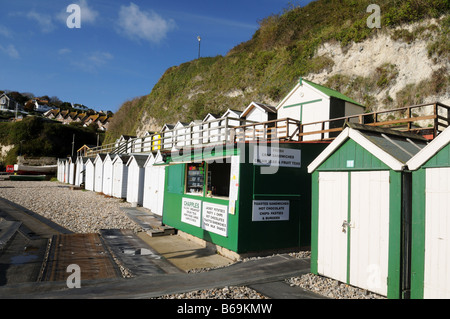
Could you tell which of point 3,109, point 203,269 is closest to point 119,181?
point 203,269

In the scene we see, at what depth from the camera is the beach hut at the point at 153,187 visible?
54.9 feet

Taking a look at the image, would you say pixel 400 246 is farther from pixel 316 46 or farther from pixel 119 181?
pixel 316 46

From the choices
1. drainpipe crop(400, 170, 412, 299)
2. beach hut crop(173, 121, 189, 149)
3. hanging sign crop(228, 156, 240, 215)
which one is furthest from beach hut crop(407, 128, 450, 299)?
beach hut crop(173, 121, 189, 149)

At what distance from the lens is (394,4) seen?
25375 mm

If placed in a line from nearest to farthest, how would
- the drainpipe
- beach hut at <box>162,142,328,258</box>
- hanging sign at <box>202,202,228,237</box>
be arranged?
1. the drainpipe
2. beach hut at <box>162,142,328,258</box>
3. hanging sign at <box>202,202,228,237</box>

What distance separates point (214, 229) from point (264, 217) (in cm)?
172

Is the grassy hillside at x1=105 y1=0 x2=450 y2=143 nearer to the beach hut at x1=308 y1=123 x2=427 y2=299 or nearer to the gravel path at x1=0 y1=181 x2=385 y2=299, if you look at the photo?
the beach hut at x1=308 y1=123 x2=427 y2=299

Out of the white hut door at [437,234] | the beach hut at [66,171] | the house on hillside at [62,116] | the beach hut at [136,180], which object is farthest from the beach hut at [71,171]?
the house on hillside at [62,116]

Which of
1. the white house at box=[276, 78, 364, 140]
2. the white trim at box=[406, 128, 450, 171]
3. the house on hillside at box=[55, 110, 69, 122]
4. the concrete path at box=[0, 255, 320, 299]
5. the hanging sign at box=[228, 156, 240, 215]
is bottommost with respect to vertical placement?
the concrete path at box=[0, 255, 320, 299]

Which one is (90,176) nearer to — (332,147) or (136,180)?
(136,180)

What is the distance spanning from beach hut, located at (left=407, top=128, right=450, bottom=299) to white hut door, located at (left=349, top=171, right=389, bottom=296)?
0.47m

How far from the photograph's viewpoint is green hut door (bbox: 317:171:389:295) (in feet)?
18.8

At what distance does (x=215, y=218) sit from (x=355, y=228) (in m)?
4.54

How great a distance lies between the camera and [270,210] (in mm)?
9023
